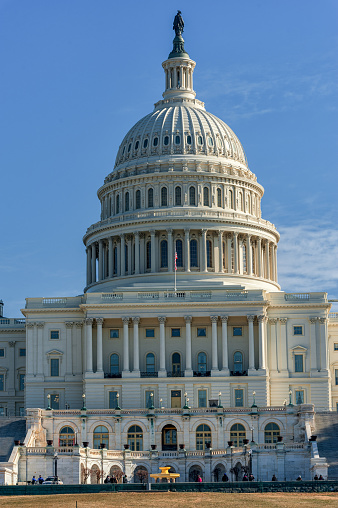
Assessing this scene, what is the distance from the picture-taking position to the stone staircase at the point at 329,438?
396ft

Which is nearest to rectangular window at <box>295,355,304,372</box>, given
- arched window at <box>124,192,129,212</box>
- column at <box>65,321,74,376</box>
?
column at <box>65,321,74,376</box>

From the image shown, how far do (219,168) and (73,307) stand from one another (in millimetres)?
28841

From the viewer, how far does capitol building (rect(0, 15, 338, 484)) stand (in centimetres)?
12538

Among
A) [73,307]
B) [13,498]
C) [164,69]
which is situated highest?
[164,69]

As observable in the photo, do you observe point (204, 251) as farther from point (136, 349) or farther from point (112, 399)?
point (112, 399)

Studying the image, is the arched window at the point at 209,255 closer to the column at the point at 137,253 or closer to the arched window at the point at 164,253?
the arched window at the point at 164,253

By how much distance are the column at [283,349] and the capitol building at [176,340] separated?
111 mm

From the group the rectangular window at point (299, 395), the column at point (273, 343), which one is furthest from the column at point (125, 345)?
the rectangular window at point (299, 395)

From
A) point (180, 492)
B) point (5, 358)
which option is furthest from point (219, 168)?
point (180, 492)

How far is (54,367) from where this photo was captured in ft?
511

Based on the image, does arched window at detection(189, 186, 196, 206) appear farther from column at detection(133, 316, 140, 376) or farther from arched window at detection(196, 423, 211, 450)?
arched window at detection(196, 423, 211, 450)

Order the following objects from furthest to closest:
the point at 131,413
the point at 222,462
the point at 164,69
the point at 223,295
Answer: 1. the point at 164,69
2. the point at 223,295
3. the point at 131,413
4. the point at 222,462

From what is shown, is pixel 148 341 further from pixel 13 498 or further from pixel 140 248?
pixel 13 498

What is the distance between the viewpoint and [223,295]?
6063 inches
